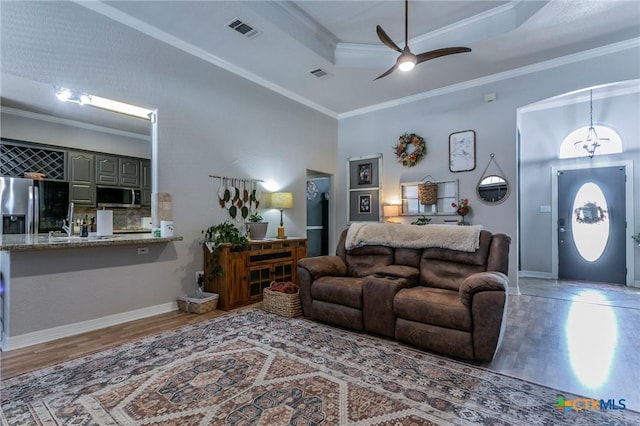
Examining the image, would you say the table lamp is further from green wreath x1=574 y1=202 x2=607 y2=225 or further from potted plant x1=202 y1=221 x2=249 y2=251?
green wreath x1=574 y1=202 x2=607 y2=225

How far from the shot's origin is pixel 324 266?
3504mm

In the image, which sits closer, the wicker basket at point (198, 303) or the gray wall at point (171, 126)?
the gray wall at point (171, 126)

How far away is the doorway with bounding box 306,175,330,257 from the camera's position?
6.66 m

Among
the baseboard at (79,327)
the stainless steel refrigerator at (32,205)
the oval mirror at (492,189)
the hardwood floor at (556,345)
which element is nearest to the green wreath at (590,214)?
the hardwood floor at (556,345)

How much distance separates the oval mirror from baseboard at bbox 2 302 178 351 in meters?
4.66

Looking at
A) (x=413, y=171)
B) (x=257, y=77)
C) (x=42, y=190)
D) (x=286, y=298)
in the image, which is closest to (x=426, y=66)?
(x=413, y=171)

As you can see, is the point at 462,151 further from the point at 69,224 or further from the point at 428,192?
the point at 69,224

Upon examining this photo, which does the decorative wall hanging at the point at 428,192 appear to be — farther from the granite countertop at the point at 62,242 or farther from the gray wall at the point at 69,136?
the gray wall at the point at 69,136

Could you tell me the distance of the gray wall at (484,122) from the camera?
4.14m

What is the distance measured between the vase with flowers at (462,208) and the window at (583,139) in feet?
7.92

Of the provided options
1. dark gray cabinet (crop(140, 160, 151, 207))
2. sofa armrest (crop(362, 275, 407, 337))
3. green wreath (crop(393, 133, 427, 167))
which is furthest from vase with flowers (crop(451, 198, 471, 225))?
dark gray cabinet (crop(140, 160, 151, 207))

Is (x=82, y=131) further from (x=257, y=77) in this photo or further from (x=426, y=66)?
(x=426, y=66)

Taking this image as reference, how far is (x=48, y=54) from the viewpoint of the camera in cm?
289

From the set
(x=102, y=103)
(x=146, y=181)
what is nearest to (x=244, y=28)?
(x=102, y=103)
